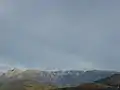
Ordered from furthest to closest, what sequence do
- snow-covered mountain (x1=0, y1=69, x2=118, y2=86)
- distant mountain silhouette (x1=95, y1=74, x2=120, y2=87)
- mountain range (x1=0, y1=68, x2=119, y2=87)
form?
snow-covered mountain (x1=0, y1=69, x2=118, y2=86), mountain range (x1=0, y1=68, x2=119, y2=87), distant mountain silhouette (x1=95, y1=74, x2=120, y2=87)

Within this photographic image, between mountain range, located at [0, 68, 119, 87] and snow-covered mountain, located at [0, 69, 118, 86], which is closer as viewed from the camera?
mountain range, located at [0, 68, 119, 87]

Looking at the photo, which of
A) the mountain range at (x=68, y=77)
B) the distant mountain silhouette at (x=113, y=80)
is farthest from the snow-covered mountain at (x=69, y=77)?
the distant mountain silhouette at (x=113, y=80)

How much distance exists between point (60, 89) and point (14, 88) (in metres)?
25.7

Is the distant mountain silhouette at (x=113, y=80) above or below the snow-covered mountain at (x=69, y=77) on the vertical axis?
below

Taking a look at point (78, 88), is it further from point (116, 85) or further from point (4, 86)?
point (4, 86)

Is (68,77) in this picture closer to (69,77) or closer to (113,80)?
(69,77)

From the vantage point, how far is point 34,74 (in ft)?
652

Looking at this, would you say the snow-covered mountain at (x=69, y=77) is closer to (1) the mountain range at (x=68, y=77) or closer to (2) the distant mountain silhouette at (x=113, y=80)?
(1) the mountain range at (x=68, y=77)

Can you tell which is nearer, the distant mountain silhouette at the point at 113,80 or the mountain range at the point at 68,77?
the distant mountain silhouette at the point at 113,80

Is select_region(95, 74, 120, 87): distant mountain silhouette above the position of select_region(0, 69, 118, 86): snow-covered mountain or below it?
below

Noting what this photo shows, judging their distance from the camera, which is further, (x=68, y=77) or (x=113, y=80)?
(x=68, y=77)

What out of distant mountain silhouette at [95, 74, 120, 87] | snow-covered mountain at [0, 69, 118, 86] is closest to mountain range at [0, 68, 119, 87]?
snow-covered mountain at [0, 69, 118, 86]

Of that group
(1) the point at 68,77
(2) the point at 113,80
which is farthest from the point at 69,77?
(2) the point at 113,80

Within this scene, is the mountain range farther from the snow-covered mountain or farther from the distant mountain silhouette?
the distant mountain silhouette
